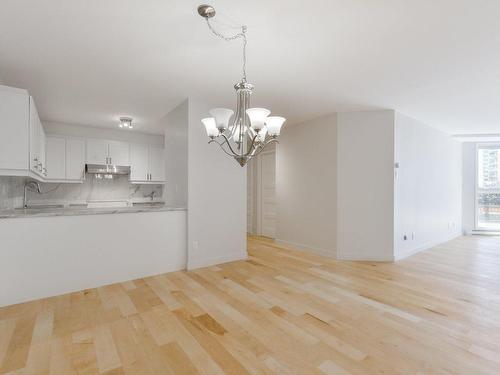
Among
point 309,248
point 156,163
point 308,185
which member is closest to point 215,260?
point 309,248

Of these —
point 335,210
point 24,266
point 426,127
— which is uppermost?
point 426,127

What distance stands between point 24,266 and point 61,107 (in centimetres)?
260

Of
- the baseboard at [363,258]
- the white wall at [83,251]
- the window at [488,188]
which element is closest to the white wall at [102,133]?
the white wall at [83,251]

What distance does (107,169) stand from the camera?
5211mm

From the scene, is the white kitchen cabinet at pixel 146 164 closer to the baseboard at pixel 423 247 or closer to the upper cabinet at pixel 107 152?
the upper cabinet at pixel 107 152

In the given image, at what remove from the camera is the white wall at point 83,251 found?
2.64 meters

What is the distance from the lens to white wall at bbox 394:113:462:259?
4.35 m

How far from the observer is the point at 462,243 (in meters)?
5.66

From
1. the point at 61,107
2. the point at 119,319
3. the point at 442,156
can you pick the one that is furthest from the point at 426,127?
the point at 61,107

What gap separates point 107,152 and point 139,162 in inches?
25.2

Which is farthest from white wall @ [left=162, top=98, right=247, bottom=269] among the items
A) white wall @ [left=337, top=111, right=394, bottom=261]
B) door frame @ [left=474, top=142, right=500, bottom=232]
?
door frame @ [left=474, top=142, right=500, bottom=232]

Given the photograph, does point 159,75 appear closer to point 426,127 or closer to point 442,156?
point 426,127

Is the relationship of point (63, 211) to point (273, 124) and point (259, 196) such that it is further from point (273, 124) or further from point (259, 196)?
point (259, 196)

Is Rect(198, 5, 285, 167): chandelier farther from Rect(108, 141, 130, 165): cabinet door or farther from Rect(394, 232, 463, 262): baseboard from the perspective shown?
Rect(108, 141, 130, 165): cabinet door
